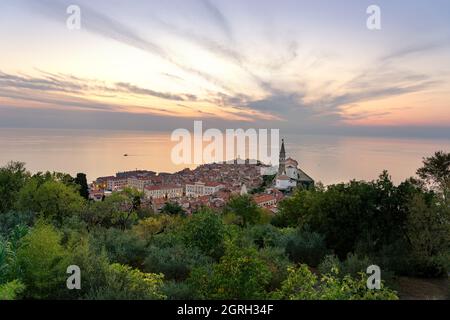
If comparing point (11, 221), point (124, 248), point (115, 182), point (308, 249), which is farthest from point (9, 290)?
point (115, 182)

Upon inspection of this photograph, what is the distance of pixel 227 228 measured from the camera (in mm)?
10258

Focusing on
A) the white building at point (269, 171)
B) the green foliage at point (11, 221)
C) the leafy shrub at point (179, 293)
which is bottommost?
the leafy shrub at point (179, 293)

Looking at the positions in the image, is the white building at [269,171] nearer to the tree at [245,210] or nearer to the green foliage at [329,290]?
the tree at [245,210]

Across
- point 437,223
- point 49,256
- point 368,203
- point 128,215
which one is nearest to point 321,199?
point 368,203

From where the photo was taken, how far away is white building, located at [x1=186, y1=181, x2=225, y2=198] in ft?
236

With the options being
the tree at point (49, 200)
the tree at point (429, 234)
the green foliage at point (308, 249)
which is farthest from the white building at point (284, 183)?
the tree at point (429, 234)

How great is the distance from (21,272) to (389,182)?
915cm

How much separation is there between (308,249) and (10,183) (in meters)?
13.7

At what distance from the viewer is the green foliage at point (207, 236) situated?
9.73 metres

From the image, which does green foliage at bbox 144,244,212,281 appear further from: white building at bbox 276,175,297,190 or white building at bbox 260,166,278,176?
white building at bbox 260,166,278,176

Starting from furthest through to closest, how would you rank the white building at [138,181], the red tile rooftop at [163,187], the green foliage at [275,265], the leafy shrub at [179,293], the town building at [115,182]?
1. the white building at [138,181]
2. the town building at [115,182]
3. the red tile rooftop at [163,187]
4. the green foliage at [275,265]
5. the leafy shrub at [179,293]

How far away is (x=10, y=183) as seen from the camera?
17.0m

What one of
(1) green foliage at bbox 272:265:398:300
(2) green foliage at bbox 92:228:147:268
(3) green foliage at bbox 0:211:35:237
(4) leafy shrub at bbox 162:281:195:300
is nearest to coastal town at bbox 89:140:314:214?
(3) green foliage at bbox 0:211:35:237

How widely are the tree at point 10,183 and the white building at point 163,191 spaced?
4562cm
